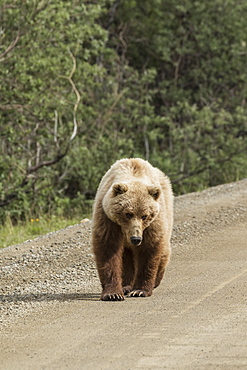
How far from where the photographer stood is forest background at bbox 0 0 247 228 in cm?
1425

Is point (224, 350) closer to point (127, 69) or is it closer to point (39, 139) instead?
point (39, 139)

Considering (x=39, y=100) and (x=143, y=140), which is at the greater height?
(x=39, y=100)

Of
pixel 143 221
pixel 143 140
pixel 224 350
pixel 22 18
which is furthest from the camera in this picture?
pixel 143 140

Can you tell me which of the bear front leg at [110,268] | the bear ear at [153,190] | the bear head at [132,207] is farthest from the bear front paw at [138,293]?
the bear ear at [153,190]

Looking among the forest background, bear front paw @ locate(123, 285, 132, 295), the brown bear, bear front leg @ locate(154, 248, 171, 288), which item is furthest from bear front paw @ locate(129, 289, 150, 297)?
the forest background

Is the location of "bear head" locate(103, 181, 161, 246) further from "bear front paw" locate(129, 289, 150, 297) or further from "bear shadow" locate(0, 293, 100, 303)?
"bear shadow" locate(0, 293, 100, 303)

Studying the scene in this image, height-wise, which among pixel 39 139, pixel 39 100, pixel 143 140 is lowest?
pixel 143 140

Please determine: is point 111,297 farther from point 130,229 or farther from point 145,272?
point 130,229

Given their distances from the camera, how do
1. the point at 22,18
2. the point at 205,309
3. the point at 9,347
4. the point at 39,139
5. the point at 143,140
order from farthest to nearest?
1. the point at 143,140
2. the point at 39,139
3. the point at 22,18
4. the point at 205,309
5. the point at 9,347

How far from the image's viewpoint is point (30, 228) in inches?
497

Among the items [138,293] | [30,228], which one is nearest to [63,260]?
[138,293]

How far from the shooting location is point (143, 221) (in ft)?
21.2

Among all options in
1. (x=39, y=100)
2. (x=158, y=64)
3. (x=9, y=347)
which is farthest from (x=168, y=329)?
(x=158, y=64)

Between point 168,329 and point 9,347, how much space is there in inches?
45.2
